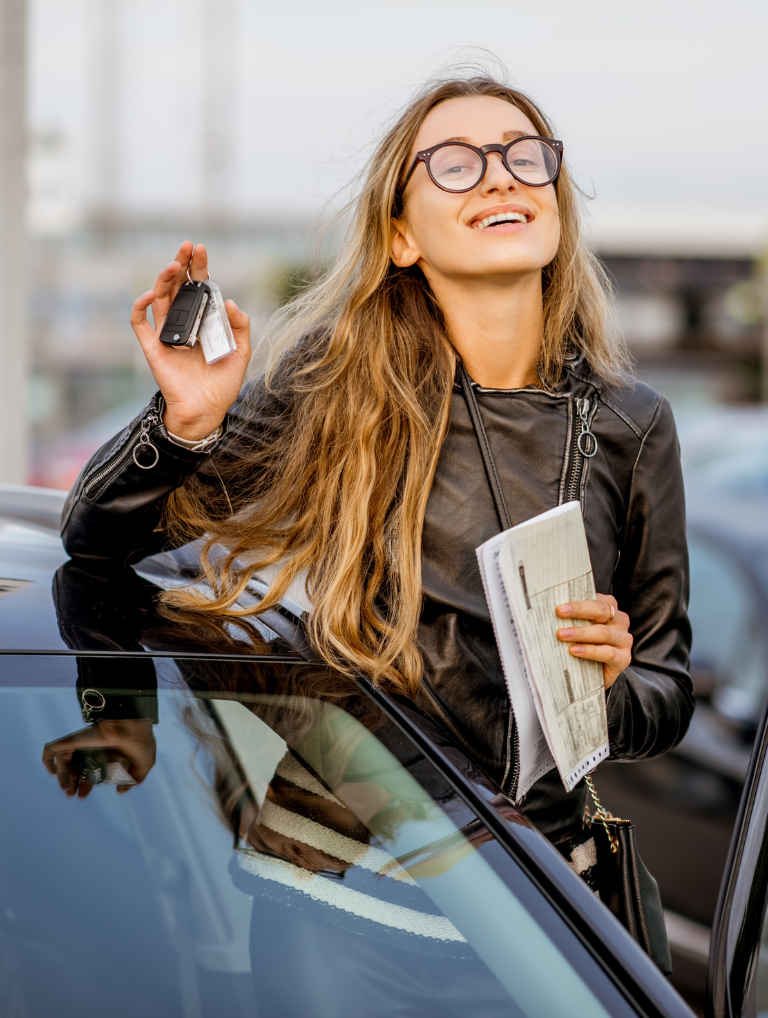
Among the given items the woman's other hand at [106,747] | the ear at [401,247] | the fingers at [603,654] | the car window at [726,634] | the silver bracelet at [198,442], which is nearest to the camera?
the woman's other hand at [106,747]

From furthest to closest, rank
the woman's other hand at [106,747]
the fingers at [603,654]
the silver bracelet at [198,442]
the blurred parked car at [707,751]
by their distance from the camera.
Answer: the blurred parked car at [707,751], the silver bracelet at [198,442], the fingers at [603,654], the woman's other hand at [106,747]

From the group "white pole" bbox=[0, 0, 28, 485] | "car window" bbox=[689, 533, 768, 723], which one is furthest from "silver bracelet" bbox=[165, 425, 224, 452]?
"car window" bbox=[689, 533, 768, 723]

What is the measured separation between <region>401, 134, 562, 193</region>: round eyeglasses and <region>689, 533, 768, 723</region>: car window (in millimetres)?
2785

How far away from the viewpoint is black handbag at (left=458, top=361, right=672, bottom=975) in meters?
1.63

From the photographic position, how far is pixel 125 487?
1.67m

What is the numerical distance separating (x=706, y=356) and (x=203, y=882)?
32415 mm

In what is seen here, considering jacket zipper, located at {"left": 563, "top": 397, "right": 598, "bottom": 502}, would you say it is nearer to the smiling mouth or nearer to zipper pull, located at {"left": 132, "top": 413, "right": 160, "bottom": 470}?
the smiling mouth

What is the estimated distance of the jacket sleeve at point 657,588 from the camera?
1.71 metres

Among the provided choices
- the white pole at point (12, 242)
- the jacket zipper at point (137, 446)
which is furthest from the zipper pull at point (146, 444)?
the white pole at point (12, 242)

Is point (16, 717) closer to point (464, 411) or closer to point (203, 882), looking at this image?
point (203, 882)

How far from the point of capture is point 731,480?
5555mm

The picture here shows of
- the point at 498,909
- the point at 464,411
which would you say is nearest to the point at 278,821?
the point at 498,909

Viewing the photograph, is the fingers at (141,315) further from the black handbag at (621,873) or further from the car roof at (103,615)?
the black handbag at (621,873)

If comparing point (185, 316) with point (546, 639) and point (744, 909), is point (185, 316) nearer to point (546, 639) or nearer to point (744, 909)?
point (546, 639)
